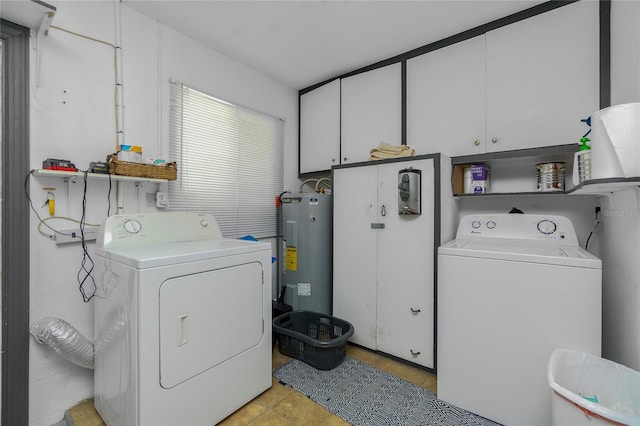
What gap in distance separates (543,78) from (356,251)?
1761 millimetres

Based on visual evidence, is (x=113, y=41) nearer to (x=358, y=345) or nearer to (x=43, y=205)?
(x=43, y=205)

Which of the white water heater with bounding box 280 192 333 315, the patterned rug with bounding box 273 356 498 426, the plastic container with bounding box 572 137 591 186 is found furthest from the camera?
the white water heater with bounding box 280 192 333 315

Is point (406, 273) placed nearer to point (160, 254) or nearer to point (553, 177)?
point (553, 177)

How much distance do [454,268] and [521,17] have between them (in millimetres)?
1803

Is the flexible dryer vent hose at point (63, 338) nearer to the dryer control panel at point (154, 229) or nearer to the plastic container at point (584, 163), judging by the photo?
the dryer control panel at point (154, 229)

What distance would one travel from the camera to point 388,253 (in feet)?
7.16

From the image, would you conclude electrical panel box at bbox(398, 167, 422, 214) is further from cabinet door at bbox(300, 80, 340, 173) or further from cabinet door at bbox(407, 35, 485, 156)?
cabinet door at bbox(300, 80, 340, 173)

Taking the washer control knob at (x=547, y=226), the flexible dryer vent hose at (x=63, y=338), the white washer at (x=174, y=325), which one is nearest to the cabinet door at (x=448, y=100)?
the washer control knob at (x=547, y=226)

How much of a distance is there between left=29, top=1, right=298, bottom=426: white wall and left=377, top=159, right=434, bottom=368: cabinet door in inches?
68.6

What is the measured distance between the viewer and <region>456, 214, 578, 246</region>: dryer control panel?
1809 mm

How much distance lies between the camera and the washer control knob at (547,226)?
184 cm

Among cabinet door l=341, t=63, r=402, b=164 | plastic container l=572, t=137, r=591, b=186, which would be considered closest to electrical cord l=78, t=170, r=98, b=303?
cabinet door l=341, t=63, r=402, b=164

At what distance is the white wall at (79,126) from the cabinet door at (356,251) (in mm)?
1450

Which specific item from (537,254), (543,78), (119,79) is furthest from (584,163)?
(119,79)
